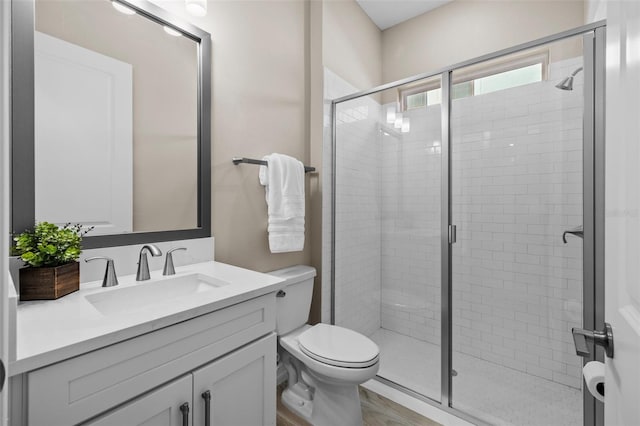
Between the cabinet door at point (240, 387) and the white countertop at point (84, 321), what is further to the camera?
the cabinet door at point (240, 387)

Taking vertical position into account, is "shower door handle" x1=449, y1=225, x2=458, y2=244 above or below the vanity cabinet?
above

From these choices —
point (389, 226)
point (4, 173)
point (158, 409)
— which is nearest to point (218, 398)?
point (158, 409)

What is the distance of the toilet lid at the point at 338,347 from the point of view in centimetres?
139

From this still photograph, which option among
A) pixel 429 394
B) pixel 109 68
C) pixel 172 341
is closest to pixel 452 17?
pixel 109 68

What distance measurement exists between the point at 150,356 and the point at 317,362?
32.1 inches

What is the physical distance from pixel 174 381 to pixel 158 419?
0.31 feet

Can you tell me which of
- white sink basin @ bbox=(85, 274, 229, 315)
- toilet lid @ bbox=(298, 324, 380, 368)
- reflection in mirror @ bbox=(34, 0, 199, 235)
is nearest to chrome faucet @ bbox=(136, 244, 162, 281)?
white sink basin @ bbox=(85, 274, 229, 315)

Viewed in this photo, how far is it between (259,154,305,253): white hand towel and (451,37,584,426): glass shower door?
3.01 feet

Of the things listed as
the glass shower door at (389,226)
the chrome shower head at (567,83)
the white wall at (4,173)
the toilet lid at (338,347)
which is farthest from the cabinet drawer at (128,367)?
the chrome shower head at (567,83)

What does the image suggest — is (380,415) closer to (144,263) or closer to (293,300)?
(293,300)

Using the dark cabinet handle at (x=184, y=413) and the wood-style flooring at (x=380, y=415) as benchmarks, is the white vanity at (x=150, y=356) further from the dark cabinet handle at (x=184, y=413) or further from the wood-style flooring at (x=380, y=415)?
the wood-style flooring at (x=380, y=415)

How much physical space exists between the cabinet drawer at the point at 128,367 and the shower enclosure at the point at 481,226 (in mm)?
1260

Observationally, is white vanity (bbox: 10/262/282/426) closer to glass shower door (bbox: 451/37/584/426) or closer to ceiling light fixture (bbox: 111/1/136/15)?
ceiling light fixture (bbox: 111/1/136/15)

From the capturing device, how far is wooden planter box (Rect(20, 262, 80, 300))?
89cm
